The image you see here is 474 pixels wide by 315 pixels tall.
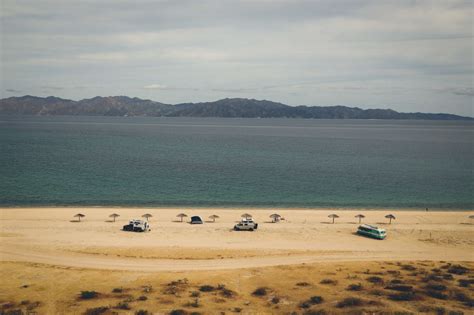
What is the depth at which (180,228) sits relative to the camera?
47.2m

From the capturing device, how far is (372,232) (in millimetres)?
44875

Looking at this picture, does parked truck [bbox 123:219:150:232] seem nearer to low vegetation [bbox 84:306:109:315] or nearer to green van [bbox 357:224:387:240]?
low vegetation [bbox 84:306:109:315]

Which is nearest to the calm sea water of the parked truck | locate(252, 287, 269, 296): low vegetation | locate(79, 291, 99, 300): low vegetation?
the parked truck

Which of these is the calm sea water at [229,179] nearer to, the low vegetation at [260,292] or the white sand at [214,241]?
the white sand at [214,241]

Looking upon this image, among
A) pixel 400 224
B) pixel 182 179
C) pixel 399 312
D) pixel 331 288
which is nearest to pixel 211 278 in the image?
pixel 331 288

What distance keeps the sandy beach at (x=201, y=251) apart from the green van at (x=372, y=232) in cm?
81

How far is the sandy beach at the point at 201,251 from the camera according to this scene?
29.6 meters

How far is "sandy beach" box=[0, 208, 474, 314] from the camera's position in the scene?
97.0 ft

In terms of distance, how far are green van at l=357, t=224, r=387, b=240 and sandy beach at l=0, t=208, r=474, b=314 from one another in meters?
0.81

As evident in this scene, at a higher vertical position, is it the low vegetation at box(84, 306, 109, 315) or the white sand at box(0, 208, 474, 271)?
the low vegetation at box(84, 306, 109, 315)

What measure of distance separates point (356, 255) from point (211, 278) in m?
15.1

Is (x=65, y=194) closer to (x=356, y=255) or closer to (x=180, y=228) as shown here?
(x=180, y=228)

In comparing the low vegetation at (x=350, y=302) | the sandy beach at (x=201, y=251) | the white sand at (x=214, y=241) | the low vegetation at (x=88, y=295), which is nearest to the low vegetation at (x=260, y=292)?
the sandy beach at (x=201, y=251)

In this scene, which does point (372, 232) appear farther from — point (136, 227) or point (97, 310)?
point (97, 310)
